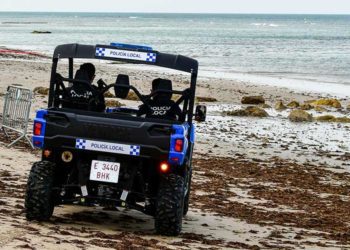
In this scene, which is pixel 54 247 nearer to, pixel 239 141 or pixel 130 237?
pixel 130 237

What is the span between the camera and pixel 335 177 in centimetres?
1594

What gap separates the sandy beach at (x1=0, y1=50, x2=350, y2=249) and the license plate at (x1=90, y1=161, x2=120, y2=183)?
0.56m

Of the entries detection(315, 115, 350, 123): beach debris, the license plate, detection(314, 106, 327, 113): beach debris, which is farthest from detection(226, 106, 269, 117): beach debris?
the license plate

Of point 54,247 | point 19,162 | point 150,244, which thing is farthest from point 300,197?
point 54,247

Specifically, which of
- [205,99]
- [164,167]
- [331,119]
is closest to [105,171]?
[164,167]

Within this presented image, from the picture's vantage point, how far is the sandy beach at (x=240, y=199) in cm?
856

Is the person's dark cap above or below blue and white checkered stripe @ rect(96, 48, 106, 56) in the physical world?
below

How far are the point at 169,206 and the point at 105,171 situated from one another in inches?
30.0

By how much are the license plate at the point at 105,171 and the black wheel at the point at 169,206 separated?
1.67 feet

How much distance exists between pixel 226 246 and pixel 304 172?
770cm

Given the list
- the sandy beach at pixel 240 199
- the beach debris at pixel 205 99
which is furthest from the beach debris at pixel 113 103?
the beach debris at pixel 205 99

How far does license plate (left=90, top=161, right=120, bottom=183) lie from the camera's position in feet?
28.6

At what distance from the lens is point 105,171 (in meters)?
8.73

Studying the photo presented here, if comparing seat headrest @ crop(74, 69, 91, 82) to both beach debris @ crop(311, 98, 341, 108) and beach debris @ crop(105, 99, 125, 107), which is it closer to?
beach debris @ crop(105, 99, 125, 107)
